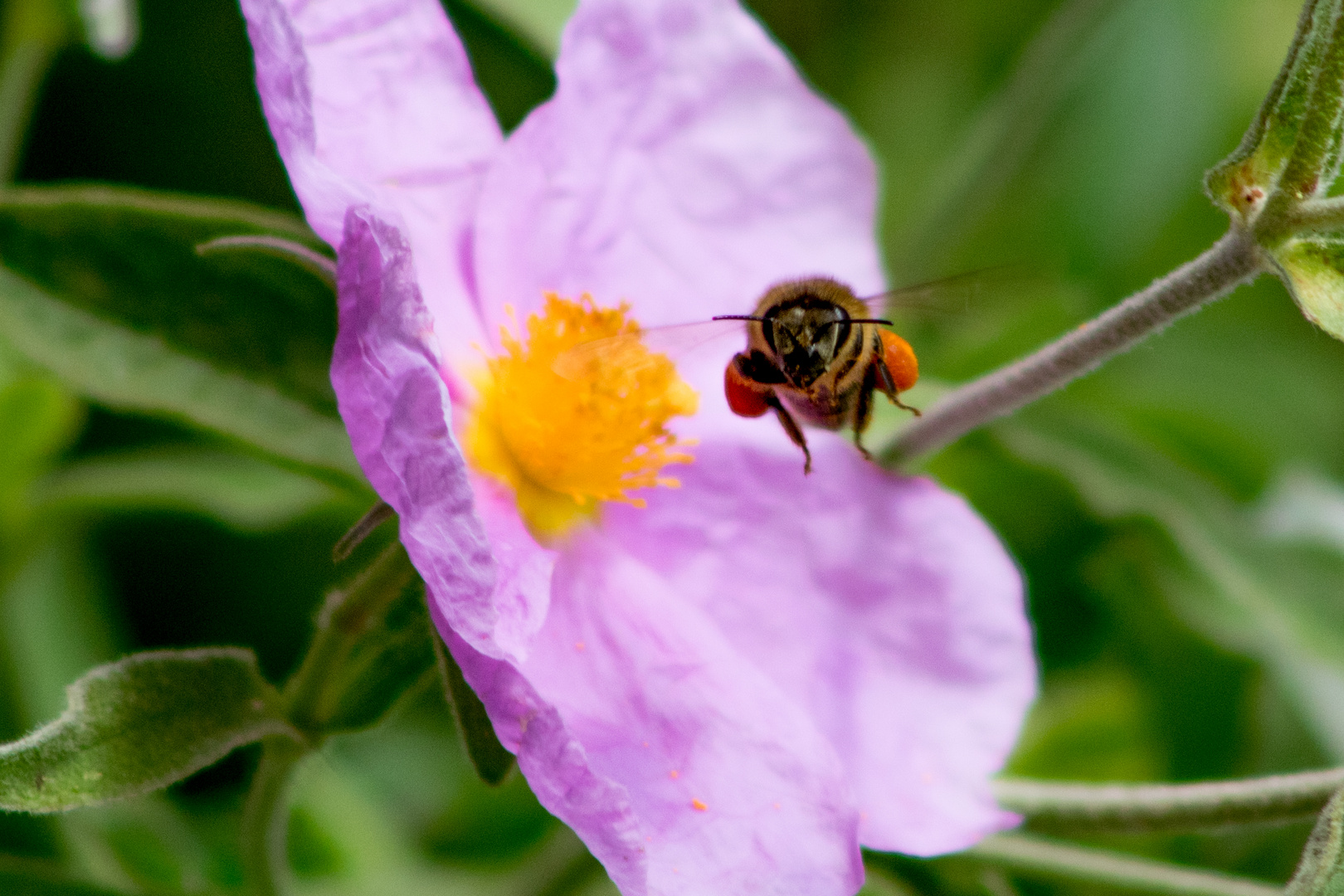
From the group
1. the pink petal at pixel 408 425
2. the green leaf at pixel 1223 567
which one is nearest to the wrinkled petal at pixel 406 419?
the pink petal at pixel 408 425

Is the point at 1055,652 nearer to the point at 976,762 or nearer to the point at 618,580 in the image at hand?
the point at 976,762

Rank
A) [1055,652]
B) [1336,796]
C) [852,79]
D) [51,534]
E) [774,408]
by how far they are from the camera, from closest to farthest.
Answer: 1. [1336,796]
2. [774,408]
3. [51,534]
4. [1055,652]
5. [852,79]

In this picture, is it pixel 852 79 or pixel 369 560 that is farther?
pixel 852 79

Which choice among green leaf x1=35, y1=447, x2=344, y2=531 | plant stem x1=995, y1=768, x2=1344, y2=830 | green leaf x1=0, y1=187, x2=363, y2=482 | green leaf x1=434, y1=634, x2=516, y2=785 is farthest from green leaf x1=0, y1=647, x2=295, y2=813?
plant stem x1=995, y1=768, x2=1344, y2=830

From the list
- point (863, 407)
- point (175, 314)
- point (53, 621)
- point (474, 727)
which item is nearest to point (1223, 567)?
point (863, 407)

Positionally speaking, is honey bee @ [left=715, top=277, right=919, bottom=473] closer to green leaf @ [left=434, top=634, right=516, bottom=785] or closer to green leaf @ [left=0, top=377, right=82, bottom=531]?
green leaf @ [left=434, top=634, right=516, bottom=785]

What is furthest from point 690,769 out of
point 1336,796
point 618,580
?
point 1336,796
